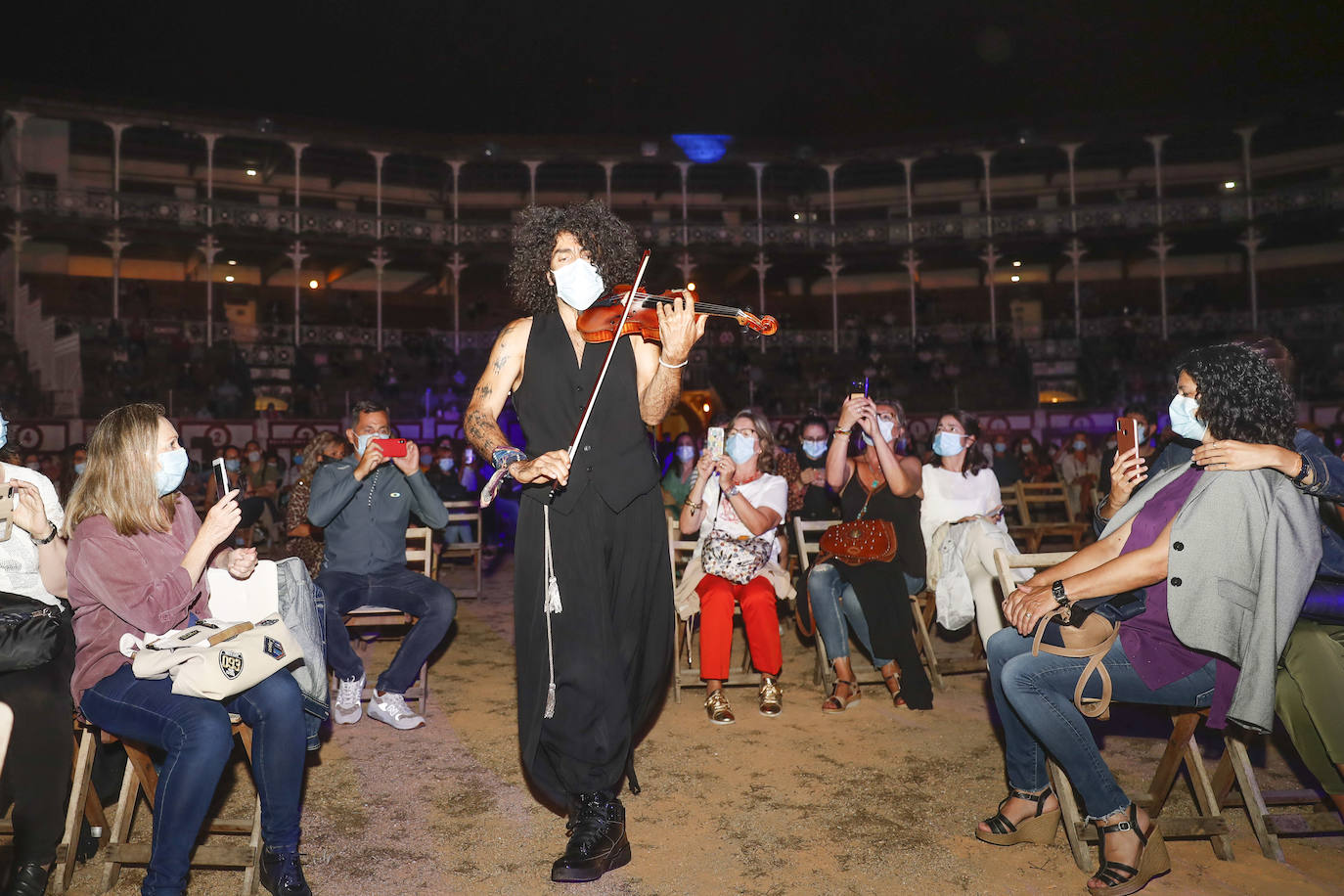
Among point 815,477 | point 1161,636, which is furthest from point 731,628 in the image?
point 815,477

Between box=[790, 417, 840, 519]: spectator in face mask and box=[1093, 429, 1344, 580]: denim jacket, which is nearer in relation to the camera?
box=[1093, 429, 1344, 580]: denim jacket

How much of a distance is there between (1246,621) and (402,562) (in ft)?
14.5

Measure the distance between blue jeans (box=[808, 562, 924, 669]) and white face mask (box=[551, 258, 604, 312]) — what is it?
276 cm

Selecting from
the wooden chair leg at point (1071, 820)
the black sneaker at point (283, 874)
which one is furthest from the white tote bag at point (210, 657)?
the wooden chair leg at point (1071, 820)

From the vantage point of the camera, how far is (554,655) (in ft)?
9.98

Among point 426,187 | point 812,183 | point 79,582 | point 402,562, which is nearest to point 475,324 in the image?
point 426,187

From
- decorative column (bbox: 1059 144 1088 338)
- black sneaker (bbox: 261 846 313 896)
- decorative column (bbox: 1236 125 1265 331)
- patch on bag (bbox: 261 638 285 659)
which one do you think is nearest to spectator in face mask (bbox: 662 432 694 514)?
patch on bag (bbox: 261 638 285 659)

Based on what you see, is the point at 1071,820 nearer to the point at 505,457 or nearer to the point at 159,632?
the point at 505,457

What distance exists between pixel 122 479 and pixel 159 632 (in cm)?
52

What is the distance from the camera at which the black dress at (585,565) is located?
119 inches

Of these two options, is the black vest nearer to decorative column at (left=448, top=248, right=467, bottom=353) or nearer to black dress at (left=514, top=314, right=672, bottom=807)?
black dress at (left=514, top=314, right=672, bottom=807)

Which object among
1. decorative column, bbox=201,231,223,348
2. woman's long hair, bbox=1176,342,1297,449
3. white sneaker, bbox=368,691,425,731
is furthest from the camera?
decorative column, bbox=201,231,223,348

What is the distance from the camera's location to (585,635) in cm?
302

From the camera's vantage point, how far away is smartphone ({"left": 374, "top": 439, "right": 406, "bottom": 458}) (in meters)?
5.03
